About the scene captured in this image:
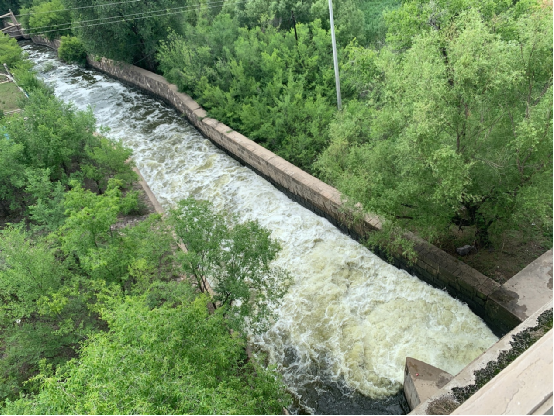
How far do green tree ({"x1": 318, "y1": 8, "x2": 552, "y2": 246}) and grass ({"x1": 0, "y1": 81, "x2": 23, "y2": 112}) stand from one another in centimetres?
1967

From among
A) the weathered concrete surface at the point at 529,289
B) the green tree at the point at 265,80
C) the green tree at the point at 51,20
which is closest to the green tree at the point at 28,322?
the weathered concrete surface at the point at 529,289

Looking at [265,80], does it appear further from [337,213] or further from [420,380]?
[420,380]

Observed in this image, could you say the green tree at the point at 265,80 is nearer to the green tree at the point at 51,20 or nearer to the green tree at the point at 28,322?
the green tree at the point at 28,322

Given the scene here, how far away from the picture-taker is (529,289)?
8641 mm

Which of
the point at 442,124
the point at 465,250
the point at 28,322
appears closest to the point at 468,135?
the point at 442,124

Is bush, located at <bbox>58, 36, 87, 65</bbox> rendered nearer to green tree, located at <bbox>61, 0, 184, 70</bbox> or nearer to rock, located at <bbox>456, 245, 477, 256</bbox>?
green tree, located at <bbox>61, 0, 184, 70</bbox>

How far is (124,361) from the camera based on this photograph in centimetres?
562

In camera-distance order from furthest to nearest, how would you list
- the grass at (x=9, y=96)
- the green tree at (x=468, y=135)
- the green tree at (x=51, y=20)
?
the green tree at (x=51, y=20) → the grass at (x=9, y=96) → the green tree at (x=468, y=135)

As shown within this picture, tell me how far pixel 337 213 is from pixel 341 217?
0.20m

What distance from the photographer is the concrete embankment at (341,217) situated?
9.17 m

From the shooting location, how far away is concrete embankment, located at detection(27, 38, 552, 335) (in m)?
9.17

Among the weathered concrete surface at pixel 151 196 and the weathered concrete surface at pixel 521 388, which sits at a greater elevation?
the weathered concrete surface at pixel 521 388

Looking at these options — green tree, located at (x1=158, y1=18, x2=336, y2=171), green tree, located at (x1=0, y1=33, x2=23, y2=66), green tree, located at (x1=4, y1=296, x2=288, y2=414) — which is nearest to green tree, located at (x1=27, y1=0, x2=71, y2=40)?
green tree, located at (x1=0, y1=33, x2=23, y2=66)

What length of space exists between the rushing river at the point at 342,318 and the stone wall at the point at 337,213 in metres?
0.34
